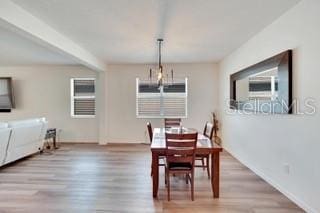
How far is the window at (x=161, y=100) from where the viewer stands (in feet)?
28.1

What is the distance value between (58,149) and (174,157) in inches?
188

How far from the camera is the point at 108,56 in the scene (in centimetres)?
709

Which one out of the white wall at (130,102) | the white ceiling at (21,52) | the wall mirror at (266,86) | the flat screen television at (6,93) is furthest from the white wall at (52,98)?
the wall mirror at (266,86)

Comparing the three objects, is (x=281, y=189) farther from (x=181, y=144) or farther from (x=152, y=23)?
(x=152, y=23)

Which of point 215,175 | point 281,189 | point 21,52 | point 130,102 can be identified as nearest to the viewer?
point 215,175

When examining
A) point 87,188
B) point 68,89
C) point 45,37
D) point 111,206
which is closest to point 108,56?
point 68,89

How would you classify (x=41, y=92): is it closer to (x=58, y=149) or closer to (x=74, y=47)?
(x=58, y=149)

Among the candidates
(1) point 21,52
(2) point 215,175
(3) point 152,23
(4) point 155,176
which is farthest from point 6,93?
(2) point 215,175

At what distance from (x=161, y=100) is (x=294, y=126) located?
533 cm

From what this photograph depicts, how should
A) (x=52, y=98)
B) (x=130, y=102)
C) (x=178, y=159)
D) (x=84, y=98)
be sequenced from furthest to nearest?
(x=84, y=98) < (x=52, y=98) < (x=130, y=102) < (x=178, y=159)

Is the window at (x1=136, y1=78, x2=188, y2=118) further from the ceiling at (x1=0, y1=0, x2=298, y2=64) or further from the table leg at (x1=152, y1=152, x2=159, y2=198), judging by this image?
the table leg at (x1=152, y1=152, x2=159, y2=198)

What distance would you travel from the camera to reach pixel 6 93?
858 centimetres

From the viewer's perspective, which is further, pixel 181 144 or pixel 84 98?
pixel 84 98

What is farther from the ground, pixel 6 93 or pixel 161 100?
pixel 6 93
